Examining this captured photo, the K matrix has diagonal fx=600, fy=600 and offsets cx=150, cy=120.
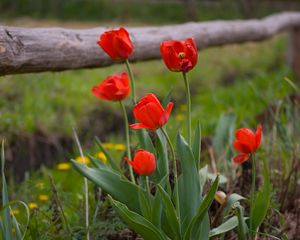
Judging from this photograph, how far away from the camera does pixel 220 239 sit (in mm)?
1773

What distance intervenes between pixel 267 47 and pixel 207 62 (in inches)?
64.5

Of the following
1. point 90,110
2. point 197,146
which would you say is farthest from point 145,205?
point 90,110

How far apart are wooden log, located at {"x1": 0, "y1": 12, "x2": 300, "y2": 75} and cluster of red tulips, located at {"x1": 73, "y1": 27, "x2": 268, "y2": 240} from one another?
407 mm

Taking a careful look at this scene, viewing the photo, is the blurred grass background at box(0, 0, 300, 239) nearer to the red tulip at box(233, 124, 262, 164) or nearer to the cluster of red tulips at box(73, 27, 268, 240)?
the cluster of red tulips at box(73, 27, 268, 240)

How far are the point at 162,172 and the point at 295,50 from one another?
5.22 m

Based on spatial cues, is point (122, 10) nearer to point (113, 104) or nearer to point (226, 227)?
point (113, 104)

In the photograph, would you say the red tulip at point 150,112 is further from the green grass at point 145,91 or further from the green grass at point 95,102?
the green grass at point 145,91

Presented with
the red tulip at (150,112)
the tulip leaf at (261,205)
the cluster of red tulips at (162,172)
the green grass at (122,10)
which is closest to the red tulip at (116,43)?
the cluster of red tulips at (162,172)

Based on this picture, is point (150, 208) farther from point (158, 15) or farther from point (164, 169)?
point (158, 15)

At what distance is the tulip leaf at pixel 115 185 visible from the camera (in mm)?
1548

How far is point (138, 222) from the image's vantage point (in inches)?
57.2

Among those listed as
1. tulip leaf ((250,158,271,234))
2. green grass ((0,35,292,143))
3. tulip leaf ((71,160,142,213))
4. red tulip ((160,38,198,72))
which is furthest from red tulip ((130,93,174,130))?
green grass ((0,35,292,143))

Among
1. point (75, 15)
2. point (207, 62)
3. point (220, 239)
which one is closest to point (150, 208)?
point (220, 239)

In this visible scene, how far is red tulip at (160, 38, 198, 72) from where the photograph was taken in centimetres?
144
